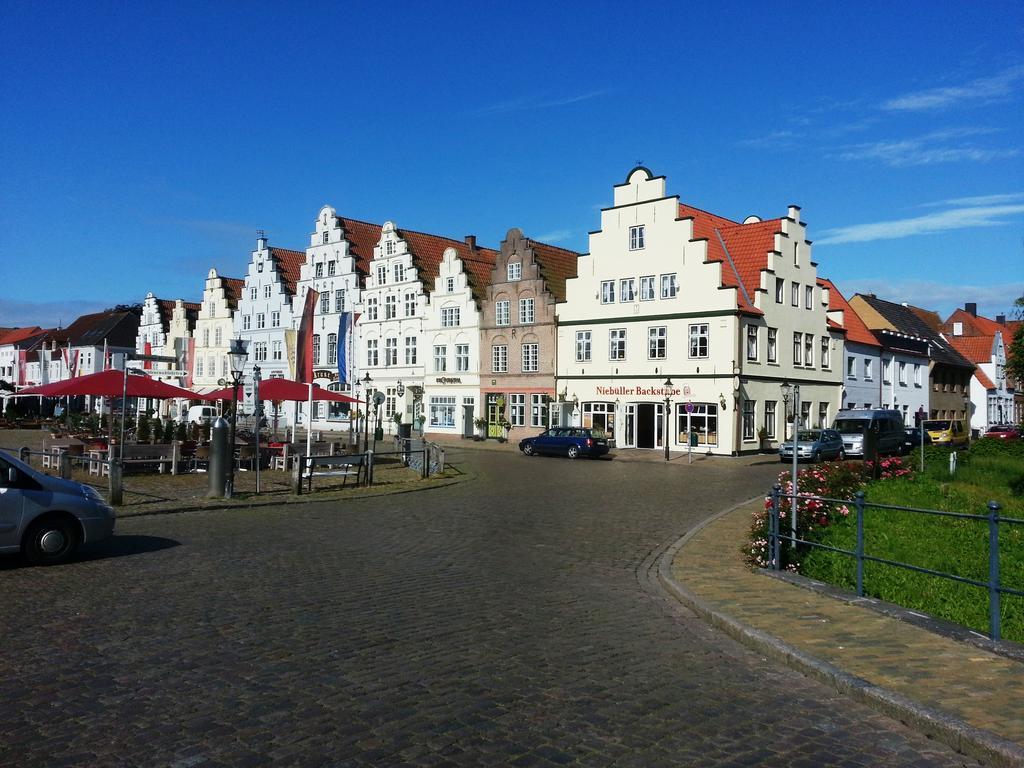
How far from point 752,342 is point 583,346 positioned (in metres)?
9.07

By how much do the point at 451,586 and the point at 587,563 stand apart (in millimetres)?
2695

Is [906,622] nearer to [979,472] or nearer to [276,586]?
[276,586]

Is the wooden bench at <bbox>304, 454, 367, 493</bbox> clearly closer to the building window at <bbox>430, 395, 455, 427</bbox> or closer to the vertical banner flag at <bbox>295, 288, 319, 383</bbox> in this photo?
the vertical banner flag at <bbox>295, 288, 319, 383</bbox>

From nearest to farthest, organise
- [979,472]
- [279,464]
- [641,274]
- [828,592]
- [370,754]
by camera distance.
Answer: [370,754]
[828,592]
[979,472]
[279,464]
[641,274]

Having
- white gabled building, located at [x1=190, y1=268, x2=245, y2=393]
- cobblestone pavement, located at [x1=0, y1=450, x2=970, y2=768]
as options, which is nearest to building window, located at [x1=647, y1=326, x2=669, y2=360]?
cobblestone pavement, located at [x1=0, y1=450, x2=970, y2=768]

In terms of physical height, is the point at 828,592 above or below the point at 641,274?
below

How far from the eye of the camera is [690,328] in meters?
43.2

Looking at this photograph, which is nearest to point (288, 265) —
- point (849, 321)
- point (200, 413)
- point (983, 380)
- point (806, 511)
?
point (200, 413)

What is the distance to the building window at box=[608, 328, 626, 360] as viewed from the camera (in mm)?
45875

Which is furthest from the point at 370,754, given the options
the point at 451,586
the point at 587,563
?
the point at 587,563

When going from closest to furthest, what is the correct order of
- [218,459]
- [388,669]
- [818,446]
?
[388,669] < [218,459] < [818,446]

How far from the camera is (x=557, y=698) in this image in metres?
6.17

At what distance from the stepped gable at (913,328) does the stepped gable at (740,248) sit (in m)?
19.2

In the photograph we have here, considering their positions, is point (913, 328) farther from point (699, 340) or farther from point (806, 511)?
point (806, 511)
